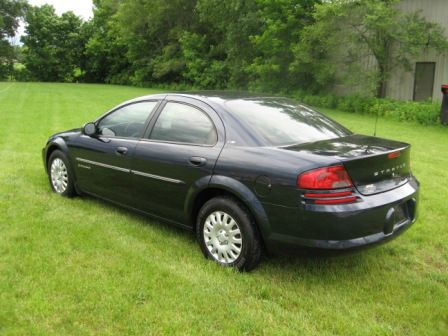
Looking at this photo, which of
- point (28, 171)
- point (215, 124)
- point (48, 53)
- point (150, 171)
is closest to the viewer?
point (215, 124)

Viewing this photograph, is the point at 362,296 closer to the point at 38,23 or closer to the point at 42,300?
the point at 42,300

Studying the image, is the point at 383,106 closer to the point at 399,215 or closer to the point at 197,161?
the point at 399,215

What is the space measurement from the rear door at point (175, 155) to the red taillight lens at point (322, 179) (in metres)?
0.88

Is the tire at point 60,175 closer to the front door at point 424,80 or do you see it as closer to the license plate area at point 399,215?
the license plate area at point 399,215

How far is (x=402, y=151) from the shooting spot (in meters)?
4.04

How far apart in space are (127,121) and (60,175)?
1.45 meters

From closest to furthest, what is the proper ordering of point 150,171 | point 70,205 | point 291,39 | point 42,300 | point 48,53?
point 42,300, point 150,171, point 70,205, point 291,39, point 48,53

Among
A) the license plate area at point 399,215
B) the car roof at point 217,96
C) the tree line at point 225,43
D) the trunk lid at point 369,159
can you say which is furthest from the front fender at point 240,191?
the tree line at point 225,43

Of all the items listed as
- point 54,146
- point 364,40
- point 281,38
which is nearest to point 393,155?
point 54,146

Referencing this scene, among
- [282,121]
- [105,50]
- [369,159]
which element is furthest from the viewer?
[105,50]

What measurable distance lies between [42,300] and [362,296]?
7.69 ft

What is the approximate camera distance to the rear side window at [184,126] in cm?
428

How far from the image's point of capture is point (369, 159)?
3648 millimetres

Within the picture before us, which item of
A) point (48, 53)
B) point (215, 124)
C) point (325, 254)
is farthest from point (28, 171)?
point (48, 53)
